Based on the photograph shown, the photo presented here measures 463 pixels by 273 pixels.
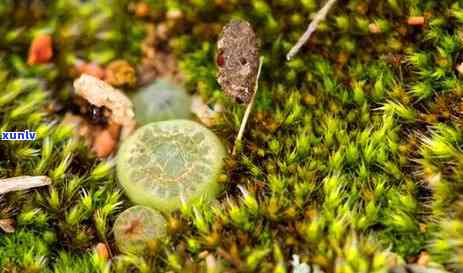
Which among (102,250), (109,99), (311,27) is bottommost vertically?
(102,250)

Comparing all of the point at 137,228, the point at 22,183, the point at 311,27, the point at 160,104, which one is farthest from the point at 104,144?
the point at 311,27

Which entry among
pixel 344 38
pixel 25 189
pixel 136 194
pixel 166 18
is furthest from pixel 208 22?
pixel 25 189

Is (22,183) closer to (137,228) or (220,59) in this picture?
(137,228)

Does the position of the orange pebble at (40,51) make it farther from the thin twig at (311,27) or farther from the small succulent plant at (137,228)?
the thin twig at (311,27)

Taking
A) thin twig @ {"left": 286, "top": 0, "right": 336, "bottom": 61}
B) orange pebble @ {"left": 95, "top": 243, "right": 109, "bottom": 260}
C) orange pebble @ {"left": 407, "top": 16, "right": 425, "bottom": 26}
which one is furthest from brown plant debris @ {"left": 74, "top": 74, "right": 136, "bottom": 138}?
orange pebble @ {"left": 407, "top": 16, "right": 425, "bottom": 26}

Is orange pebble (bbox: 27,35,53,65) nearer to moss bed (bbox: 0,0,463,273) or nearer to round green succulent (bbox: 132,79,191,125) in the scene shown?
moss bed (bbox: 0,0,463,273)

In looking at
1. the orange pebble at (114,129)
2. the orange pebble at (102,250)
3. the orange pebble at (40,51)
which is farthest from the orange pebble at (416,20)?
the orange pebble at (40,51)
